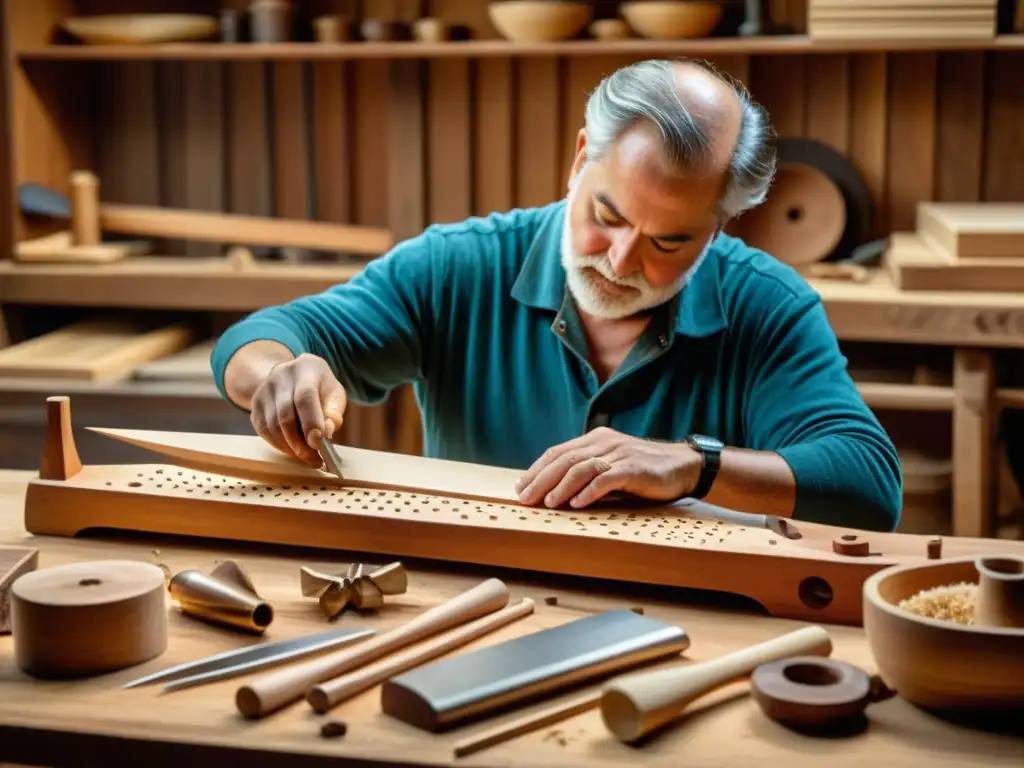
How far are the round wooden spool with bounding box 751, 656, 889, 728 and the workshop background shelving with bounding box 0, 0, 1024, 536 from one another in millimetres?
2444

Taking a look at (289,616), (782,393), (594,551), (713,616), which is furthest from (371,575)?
(782,393)

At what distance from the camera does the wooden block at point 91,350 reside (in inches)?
147

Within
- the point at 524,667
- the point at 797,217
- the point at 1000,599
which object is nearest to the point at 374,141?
the point at 797,217

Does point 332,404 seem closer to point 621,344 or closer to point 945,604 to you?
point 621,344

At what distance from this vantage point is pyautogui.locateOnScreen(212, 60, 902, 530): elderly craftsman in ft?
6.32

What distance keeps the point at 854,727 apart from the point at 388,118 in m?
3.47

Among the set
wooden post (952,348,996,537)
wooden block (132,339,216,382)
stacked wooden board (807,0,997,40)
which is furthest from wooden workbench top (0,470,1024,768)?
stacked wooden board (807,0,997,40)


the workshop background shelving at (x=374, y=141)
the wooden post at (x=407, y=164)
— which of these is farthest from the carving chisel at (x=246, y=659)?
the wooden post at (x=407, y=164)

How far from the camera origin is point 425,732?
120 cm

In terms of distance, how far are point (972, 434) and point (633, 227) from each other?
181 cm

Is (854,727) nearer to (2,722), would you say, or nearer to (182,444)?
(2,722)

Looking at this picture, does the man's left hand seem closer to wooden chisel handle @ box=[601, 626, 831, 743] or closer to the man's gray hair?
wooden chisel handle @ box=[601, 626, 831, 743]

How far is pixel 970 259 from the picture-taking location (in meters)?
3.48

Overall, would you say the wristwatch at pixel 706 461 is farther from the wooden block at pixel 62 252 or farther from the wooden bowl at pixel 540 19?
the wooden block at pixel 62 252
